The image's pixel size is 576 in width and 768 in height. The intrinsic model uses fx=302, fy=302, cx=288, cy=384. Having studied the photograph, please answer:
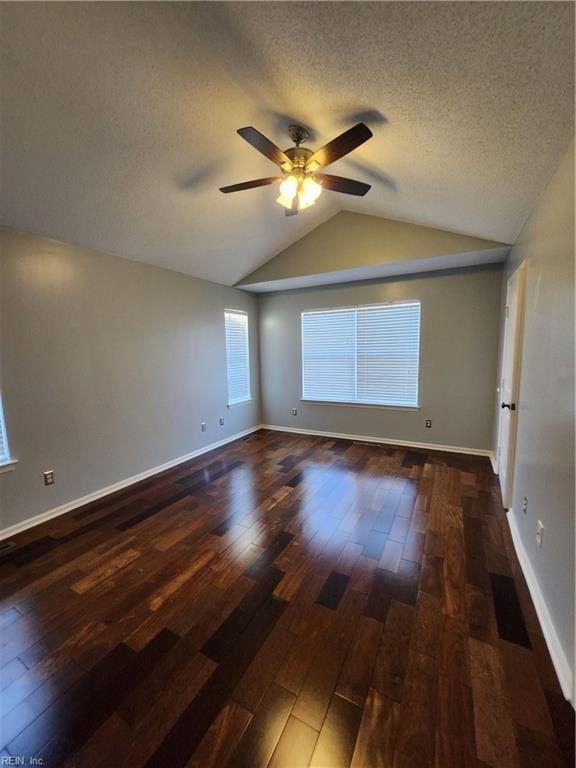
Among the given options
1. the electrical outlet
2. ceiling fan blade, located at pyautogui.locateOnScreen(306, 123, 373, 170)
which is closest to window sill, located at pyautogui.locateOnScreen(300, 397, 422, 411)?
the electrical outlet

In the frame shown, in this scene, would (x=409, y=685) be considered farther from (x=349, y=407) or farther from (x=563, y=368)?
(x=349, y=407)

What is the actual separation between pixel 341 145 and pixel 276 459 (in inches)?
130

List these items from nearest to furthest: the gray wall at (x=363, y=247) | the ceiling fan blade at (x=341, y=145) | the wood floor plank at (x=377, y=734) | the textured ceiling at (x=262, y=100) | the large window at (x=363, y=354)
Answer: the wood floor plank at (x=377, y=734) < the textured ceiling at (x=262, y=100) < the ceiling fan blade at (x=341, y=145) < the gray wall at (x=363, y=247) < the large window at (x=363, y=354)

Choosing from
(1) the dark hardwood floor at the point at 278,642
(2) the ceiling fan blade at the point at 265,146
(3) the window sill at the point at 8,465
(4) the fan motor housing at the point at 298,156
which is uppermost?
(4) the fan motor housing at the point at 298,156

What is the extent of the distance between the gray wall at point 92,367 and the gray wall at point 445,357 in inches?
80.2

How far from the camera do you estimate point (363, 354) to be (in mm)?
4535

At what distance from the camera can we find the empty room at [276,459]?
1.17 meters

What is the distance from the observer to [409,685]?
1.29 m

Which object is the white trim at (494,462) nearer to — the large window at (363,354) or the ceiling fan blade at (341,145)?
the large window at (363,354)

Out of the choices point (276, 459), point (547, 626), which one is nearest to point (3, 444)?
point (276, 459)

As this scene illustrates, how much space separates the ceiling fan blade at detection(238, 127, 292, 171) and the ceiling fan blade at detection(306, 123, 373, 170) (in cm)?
15

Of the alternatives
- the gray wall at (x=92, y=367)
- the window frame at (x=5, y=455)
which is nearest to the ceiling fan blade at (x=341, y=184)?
the gray wall at (x=92, y=367)

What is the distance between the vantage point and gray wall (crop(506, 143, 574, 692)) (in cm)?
136

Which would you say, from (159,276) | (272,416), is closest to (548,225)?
(159,276)
